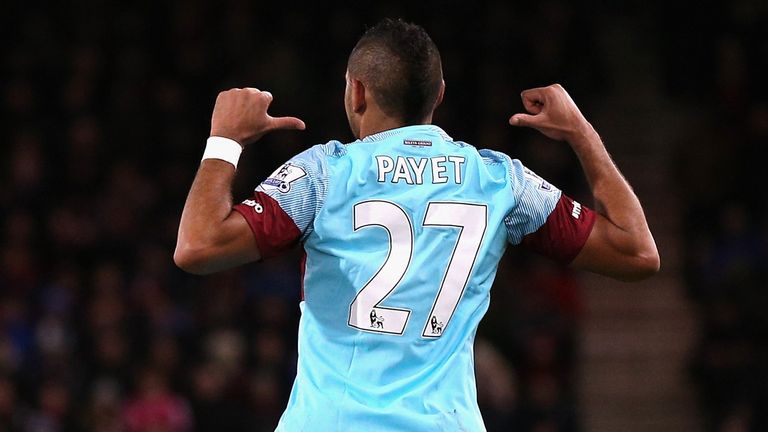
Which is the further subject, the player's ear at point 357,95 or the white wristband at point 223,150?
the player's ear at point 357,95

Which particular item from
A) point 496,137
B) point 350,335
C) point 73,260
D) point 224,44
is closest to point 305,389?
point 350,335

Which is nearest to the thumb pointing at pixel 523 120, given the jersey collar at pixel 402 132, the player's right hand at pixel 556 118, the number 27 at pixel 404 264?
the player's right hand at pixel 556 118

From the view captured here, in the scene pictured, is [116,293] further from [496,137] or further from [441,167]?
[441,167]

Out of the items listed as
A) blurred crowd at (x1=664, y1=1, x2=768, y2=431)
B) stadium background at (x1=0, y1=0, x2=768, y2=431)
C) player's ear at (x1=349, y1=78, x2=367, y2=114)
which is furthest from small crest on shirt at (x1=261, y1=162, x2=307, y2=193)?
blurred crowd at (x1=664, y1=1, x2=768, y2=431)

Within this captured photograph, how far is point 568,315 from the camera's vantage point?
421 inches

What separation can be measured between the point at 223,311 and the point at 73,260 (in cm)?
135

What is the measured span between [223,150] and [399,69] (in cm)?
48

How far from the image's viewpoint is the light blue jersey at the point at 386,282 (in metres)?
3.05

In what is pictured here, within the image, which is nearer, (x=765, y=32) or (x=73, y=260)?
(x=73, y=260)

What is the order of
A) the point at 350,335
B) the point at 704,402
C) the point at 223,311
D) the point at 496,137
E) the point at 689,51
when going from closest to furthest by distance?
the point at 350,335 < the point at 223,311 < the point at 704,402 < the point at 496,137 < the point at 689,51

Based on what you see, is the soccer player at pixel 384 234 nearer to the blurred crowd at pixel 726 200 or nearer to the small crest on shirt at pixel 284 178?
the small crest on shirt at pixel 284 178

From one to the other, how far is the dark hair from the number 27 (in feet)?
1.00

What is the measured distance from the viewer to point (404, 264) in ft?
10.0

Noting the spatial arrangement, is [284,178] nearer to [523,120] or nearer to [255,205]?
[255,205]
